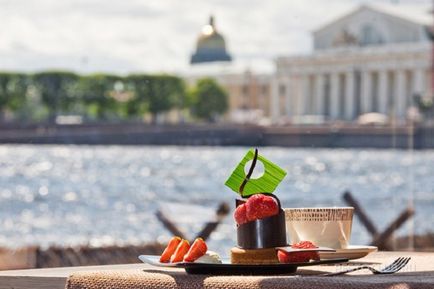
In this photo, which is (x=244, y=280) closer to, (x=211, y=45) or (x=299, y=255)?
(x=299, y=255)

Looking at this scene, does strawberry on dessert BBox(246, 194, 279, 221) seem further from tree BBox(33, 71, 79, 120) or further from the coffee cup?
tree BBox(33, 71, 79, 120)

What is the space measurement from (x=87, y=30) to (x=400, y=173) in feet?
50.0

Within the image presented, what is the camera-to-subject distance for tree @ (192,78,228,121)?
4881cm

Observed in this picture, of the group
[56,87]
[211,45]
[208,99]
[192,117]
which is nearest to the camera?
[211,45]

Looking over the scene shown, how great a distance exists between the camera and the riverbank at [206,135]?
37.1 meters

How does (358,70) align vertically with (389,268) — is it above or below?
below

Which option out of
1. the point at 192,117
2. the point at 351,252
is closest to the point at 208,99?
the point at 192,117

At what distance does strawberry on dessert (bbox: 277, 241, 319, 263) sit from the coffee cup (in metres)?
0.12

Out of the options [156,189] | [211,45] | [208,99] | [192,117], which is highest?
[211,45]

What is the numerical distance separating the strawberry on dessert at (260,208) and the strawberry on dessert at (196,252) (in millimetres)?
63

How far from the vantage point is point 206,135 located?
112 ft

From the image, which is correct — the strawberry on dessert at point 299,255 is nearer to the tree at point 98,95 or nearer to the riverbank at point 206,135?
the riverbank at point 206,135

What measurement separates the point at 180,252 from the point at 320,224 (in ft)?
0.68

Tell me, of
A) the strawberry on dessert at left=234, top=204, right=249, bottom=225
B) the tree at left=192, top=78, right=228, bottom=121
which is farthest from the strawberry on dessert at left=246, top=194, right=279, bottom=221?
the tree at left=192, top=78, right=228, bottom=121
